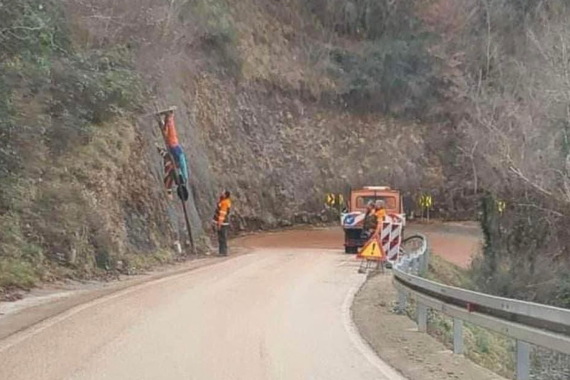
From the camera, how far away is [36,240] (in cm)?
2038

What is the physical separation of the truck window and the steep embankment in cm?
600

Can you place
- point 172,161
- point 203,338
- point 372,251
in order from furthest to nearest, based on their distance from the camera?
point 172,161
point 372,251
point 203,338

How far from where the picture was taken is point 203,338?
11562mm

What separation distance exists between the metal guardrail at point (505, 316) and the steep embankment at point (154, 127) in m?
7.94

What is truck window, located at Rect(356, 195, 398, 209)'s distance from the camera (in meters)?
32.5

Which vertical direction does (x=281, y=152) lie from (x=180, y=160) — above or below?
above

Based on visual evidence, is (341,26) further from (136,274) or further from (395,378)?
(395,378)

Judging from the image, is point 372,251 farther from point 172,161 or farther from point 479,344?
point 172,161

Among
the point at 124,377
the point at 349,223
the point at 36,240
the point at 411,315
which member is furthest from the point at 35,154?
the point at 349,223

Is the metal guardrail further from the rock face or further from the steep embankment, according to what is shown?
the rock face

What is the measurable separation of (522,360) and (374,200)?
2419 centimetres

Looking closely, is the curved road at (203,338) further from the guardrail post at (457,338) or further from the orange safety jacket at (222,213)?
the orange safety jacket at (222,213)

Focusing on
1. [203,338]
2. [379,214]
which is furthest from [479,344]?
[379,214]

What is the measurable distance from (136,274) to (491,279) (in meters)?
15.3
